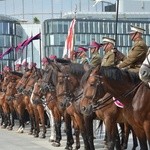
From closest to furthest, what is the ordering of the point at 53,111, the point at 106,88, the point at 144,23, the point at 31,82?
the point at 106,88 → the point at 53,111 → the point at 31,82 → the point at 144,23

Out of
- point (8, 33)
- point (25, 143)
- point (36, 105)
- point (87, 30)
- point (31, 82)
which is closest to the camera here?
point (25, 143)

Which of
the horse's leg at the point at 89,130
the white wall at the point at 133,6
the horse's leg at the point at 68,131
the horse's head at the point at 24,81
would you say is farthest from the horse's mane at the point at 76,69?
the white wall at the point at 133,6

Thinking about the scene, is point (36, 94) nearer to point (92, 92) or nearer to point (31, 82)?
point (31, 82)

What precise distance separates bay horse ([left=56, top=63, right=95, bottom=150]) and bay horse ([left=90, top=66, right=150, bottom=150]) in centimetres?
253

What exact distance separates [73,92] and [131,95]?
335 centimetres

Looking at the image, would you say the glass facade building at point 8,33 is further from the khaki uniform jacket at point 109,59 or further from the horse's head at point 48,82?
the khaki uniform jacket at point 109,59

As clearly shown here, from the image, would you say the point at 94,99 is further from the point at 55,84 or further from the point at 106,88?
the point at 55,84

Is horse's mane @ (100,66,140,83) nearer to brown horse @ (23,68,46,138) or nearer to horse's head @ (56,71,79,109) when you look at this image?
horse's head @ (56,71,79,109)

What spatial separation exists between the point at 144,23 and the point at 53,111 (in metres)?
73.1

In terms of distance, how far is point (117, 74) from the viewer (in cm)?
990

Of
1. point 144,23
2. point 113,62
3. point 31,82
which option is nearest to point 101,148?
point 113,62

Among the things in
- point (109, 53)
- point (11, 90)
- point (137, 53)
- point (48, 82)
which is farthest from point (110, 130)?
point (11, 90)

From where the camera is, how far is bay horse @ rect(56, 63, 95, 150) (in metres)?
12.4

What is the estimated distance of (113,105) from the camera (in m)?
11.4
